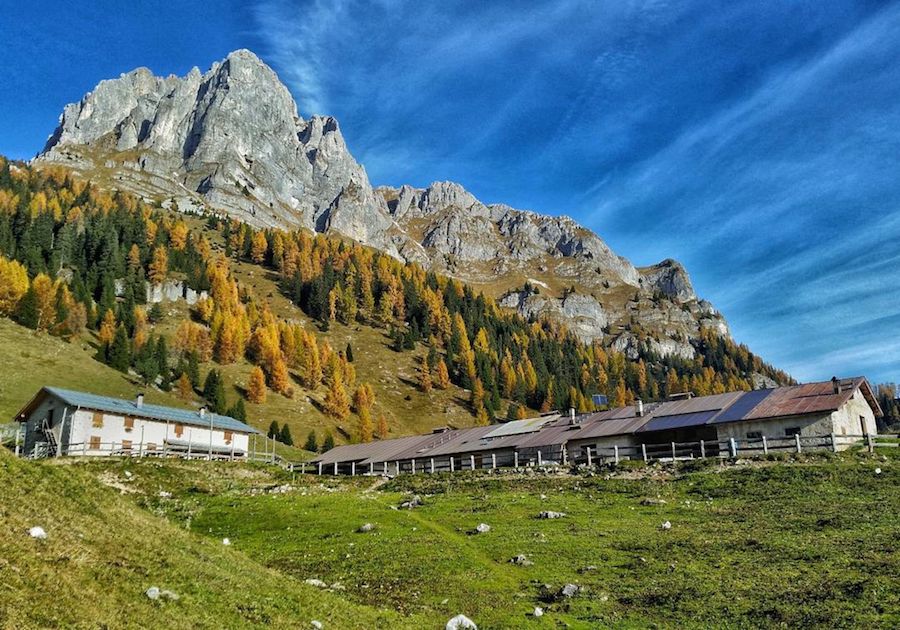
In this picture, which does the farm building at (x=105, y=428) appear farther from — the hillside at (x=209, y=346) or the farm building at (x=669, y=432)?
the hillside at (x=209, y=346)

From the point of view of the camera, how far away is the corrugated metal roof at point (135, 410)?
7056cm

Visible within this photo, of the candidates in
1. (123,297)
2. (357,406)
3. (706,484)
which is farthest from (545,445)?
(123,297)

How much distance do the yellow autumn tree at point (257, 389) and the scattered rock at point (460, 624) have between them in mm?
123962

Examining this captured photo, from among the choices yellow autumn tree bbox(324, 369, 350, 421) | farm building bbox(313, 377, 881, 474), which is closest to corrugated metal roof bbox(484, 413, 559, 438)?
farm building bbox(313, 377, 881, 474)

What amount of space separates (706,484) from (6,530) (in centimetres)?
4245

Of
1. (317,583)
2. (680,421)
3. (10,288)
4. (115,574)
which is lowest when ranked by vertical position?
(317,583)

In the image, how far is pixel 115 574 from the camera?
13.9m

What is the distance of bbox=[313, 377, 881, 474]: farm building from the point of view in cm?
5556

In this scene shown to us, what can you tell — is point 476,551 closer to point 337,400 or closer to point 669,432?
point 669,432

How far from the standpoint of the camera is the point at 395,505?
44.4 m

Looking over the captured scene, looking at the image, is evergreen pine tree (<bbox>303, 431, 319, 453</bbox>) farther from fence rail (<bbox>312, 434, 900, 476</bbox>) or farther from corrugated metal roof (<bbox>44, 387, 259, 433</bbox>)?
fence rail (<bbox>312, 434, 900, 476</bbox>)

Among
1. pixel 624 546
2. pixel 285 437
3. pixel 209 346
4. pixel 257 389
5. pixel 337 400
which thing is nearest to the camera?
pixel 624 546

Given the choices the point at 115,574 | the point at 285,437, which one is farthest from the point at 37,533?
the point at 285,437

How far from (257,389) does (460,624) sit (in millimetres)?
124713
